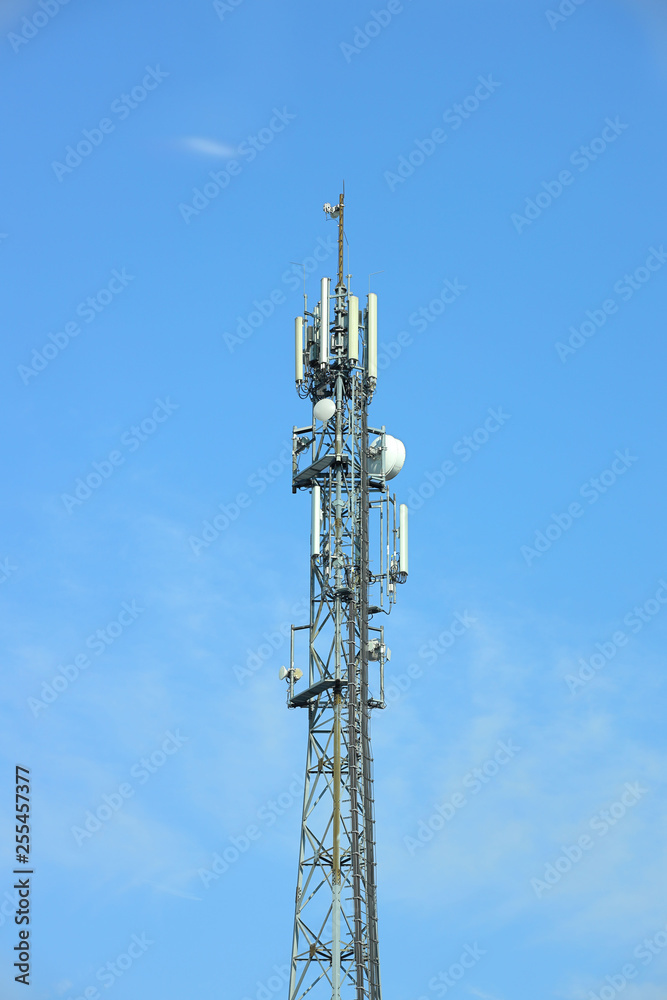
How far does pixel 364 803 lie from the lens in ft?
247

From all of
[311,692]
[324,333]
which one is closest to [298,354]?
[324,333]

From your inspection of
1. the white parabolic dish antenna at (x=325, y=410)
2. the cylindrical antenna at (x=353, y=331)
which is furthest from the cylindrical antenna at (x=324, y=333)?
the white parabolic dish antenna at (x=325, y=410)

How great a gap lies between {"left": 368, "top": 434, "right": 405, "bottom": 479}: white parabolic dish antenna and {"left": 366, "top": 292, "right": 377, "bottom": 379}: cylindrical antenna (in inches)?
107

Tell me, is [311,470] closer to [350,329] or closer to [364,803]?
[350,329]

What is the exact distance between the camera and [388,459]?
80.7 meters

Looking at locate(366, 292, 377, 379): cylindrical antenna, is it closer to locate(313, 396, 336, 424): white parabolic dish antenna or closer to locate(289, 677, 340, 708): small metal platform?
locate(313, 396, 336, 424): white parabolic dish antenna

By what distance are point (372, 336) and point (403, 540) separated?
26.8 ft

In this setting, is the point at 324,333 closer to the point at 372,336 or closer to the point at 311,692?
the point at 372,336

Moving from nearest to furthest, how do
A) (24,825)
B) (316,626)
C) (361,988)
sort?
(24,825) < (361,988) < (316,626)

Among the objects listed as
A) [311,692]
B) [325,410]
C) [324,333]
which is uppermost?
[324,333]

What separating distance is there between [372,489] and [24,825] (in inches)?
810

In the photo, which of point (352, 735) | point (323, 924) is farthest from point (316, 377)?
point (323, 924)

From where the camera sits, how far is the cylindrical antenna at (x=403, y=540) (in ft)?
259

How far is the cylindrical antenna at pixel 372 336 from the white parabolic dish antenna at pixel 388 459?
2.71 meters
